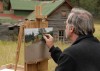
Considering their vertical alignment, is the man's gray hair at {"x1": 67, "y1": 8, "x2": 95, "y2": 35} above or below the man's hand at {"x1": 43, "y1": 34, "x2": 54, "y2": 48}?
above

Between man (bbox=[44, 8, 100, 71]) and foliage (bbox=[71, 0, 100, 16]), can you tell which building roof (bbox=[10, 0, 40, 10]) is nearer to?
foliage (bbox=[71, 0, 100, 16])

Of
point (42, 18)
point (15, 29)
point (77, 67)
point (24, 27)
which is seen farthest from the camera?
point (15, 29)

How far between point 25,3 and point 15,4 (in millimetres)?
955

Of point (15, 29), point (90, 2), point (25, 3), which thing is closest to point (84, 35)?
point (15, 29)

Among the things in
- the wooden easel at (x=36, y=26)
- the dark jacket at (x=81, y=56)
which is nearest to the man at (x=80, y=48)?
the dark jacket at (x=81, y=56)

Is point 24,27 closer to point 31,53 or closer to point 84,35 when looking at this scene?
point 31,53

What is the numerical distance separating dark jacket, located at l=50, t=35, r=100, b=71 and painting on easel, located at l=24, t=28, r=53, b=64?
72.7 inches

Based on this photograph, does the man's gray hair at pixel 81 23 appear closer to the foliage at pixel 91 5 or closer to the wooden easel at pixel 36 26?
the wooden easel at pixel 36 26

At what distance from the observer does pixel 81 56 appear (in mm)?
3457

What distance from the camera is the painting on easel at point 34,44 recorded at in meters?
5.32

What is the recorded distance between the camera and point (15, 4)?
30406mm

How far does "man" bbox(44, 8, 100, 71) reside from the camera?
11.2 ft

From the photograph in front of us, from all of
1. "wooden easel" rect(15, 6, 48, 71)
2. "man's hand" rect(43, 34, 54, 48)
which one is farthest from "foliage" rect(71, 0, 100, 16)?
"man's hand" rect(43, 34, 54, 48)

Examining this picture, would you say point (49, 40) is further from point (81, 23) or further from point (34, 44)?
point (81, 23)
